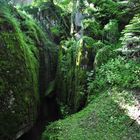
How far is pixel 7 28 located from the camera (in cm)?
820

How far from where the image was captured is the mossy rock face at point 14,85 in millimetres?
7203

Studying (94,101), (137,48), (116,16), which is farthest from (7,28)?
(116,16)

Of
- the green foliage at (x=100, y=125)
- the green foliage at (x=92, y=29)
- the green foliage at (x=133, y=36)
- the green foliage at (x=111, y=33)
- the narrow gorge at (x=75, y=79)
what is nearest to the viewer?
the green foliage at (x=100, y=125)

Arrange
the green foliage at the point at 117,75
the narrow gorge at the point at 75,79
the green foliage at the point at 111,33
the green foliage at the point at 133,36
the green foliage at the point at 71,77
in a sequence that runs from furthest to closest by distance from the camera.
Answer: the green foliage at the point at 111,33
the green foliage at the point at 71,77
the green foliage at the point at 133,36
the green foliage at the point at 117,75
the narrow gorge at the point at 75,79

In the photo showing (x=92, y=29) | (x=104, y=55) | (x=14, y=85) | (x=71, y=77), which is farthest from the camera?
(x=92, y=29)

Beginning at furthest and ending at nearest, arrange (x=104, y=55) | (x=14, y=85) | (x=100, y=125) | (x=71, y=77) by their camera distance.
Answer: (x=71, y=77) → (x=104, y=55) → (x=14, y=85) → (x=100, y=125)

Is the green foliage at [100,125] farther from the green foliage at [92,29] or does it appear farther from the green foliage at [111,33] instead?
the green foliage at [92,29]

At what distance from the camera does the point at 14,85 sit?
7.61 metres

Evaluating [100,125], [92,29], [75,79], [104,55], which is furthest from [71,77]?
[100,125]

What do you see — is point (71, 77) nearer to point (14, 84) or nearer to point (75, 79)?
point (75, 79)

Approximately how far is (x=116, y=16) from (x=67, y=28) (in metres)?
3.02

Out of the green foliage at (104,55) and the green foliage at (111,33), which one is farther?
the green foliage at (111,33)

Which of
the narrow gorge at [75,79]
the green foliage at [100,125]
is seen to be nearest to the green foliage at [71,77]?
the narrow gorge at [75,79]

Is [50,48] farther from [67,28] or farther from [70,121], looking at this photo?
[70,121]
